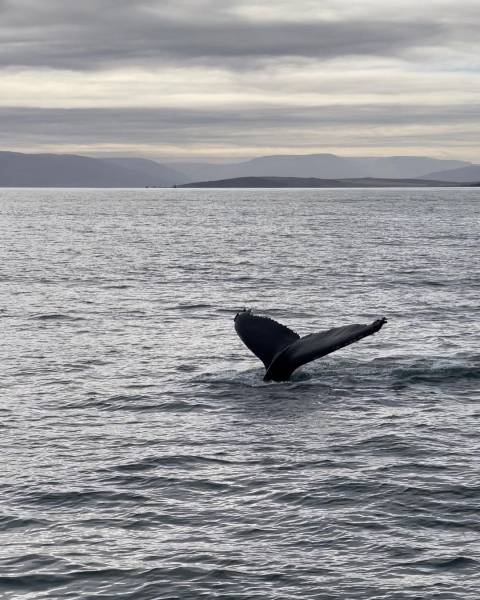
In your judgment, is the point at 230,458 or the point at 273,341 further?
the point at 273,341

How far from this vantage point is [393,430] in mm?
20234

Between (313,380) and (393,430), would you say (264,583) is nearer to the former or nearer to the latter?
(393,430)

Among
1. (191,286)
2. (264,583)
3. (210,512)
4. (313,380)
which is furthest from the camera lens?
(191,286)

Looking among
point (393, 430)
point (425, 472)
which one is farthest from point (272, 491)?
point (393, 430)

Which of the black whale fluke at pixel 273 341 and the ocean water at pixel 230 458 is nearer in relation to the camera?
the ocean water at pixel 230 458

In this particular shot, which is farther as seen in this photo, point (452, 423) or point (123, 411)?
point (123, 411)

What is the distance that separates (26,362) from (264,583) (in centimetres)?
1699

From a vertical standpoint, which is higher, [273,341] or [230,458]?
[273,341]

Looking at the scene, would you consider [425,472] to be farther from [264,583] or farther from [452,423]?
Result: [264,583]

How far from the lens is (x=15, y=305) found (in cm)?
4291

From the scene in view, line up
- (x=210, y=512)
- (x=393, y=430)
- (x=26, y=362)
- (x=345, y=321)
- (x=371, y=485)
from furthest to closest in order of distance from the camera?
(x=345, y=321) → (x=26, y=362) → (x=393, y=430) → (x=371, y=485) → (x=210, y=512)

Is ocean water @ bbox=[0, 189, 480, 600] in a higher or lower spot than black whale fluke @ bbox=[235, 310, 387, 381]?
lower

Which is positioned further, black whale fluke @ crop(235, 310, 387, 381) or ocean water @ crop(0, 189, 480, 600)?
black whale fluke @ crop(235, 310, 387, 381)

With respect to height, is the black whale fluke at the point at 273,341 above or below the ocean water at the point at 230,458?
above
